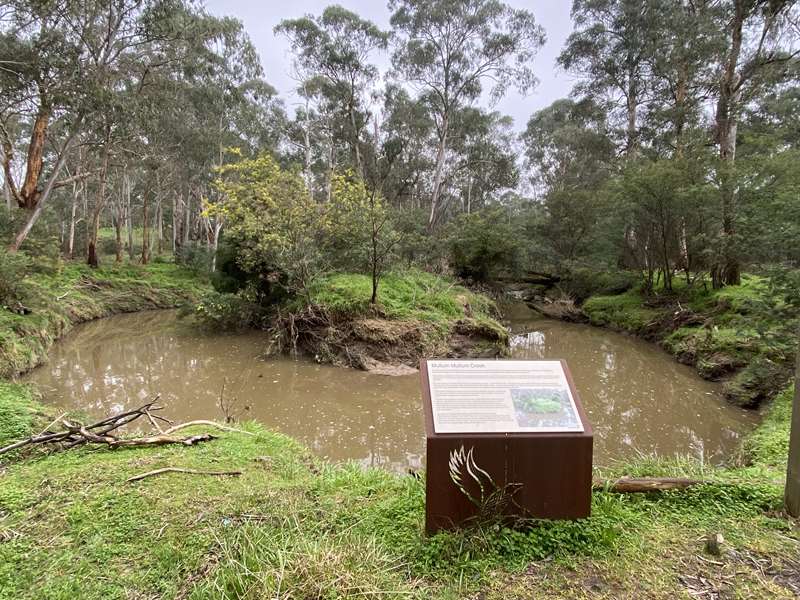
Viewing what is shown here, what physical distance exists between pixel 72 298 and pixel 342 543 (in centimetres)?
1555

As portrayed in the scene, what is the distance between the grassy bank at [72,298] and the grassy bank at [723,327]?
40.8 ft

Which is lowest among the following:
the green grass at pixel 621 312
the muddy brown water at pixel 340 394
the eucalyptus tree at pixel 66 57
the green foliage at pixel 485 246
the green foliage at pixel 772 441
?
the muddy brown water at pixel 340 394

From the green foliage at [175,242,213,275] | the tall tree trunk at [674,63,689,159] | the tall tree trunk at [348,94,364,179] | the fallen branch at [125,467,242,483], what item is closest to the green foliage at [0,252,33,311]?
the fallen branch at [125,467,242,483]

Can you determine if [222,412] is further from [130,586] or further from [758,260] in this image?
[758,260]

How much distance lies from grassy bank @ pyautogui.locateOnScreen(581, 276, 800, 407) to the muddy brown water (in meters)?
0.46

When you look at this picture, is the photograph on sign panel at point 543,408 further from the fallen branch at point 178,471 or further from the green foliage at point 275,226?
the green foliage at point 275,226

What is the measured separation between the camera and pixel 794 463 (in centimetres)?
260

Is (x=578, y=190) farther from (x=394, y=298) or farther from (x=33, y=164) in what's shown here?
(x=33, y=164)

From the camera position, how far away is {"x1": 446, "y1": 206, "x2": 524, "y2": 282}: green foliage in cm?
1659

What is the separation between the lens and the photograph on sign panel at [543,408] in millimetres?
2492

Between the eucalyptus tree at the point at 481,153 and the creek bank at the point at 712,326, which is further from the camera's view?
the eucalyptus tree at the point at 481,153

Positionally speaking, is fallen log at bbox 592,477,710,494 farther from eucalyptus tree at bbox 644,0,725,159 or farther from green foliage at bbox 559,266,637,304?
green foliage at bbox 559,266,637,304

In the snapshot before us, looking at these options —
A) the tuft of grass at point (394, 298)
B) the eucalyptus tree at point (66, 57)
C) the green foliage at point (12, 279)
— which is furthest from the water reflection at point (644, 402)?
the eucalyptus tree at point (66, 57)

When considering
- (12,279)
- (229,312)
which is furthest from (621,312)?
(12,279)
